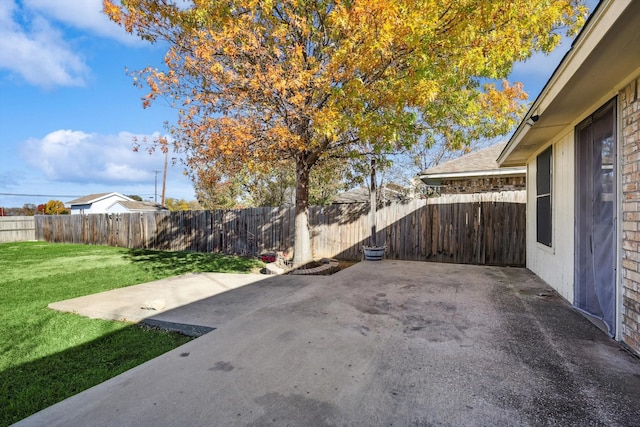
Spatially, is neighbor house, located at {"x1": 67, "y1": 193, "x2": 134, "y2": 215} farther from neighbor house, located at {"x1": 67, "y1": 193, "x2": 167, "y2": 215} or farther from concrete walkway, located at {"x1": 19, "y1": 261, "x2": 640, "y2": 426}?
concrete walkway, located at {"x1": 19, "y1": 261, "x2": 640, "y2": 426}

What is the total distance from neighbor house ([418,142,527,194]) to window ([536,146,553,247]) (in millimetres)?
3617

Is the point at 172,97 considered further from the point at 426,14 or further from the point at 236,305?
the point at 426,14

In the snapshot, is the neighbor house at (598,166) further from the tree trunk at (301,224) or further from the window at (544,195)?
the tree trunk at (301,224)

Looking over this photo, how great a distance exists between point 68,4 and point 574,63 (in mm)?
9780

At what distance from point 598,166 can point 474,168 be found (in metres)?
6.72

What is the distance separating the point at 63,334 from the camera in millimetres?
3393

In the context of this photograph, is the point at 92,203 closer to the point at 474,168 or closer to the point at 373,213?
the point at 373,213

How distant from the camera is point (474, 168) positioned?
32.3ft

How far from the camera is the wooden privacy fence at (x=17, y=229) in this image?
55.6 ft

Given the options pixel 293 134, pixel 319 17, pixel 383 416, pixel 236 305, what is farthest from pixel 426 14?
pixel 383 416

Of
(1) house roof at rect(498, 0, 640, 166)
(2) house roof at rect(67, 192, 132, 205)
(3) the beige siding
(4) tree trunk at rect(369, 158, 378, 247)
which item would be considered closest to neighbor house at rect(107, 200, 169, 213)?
(2) house roof at rect(67, 192, 132, 205)

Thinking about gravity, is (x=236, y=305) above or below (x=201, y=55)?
below

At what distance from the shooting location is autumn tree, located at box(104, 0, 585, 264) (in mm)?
5293

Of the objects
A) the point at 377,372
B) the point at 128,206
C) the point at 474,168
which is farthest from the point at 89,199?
the point at 377,372
